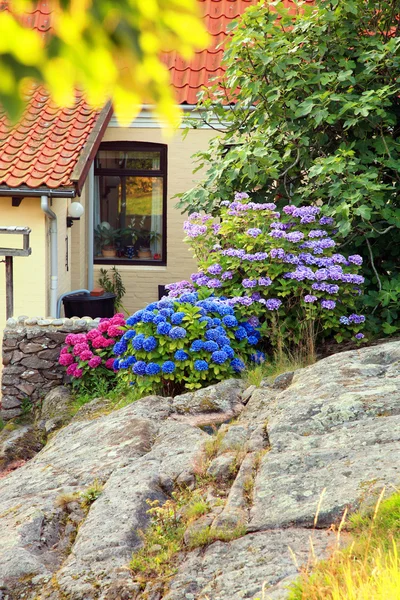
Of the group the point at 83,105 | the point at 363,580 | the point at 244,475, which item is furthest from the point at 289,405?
the point at 83,105

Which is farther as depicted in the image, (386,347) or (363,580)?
(386,347)

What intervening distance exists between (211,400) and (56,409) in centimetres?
241

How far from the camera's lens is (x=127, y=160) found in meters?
13.5

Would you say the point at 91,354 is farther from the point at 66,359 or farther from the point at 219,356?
the point at 219,356

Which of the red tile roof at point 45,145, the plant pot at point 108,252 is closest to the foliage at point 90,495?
the red tile roof at point 45,145

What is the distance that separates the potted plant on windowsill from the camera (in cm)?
1367

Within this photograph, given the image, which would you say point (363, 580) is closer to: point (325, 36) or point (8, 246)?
point (325, 36)

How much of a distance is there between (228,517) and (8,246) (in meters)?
7.03

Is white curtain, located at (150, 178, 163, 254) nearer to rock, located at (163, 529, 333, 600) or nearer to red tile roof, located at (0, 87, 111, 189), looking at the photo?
red tile roof, located at (0, 87, 111, 189)

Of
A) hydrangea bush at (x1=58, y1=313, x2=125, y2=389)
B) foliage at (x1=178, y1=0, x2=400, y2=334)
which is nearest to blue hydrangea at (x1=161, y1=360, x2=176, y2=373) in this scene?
hydrangea bush at (x1=58, y1=313, x2=125, y2=389)

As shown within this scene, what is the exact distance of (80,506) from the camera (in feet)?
14.3

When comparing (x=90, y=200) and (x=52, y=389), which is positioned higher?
(x=90, y=200)

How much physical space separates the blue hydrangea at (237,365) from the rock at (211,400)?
23.0 inches

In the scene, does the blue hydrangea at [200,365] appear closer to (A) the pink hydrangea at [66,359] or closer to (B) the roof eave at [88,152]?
(A) the pink hydrangea at [66,359]
